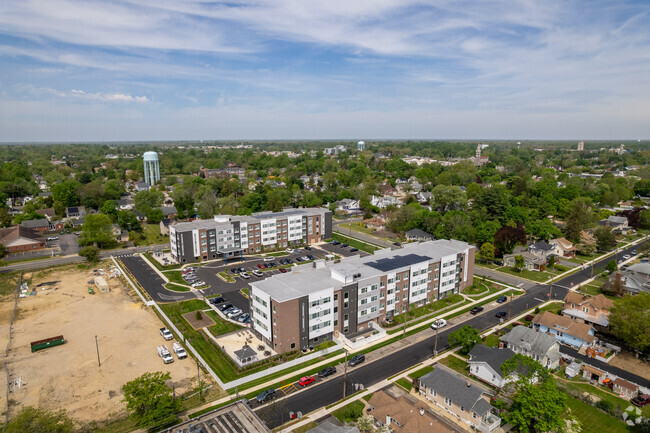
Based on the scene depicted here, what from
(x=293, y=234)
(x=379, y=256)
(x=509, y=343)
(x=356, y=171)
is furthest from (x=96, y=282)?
(x=356, y=171)

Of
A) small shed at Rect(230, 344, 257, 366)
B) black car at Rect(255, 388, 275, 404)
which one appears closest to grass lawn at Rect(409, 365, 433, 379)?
black car at Rect(255, 388, 275, 404)

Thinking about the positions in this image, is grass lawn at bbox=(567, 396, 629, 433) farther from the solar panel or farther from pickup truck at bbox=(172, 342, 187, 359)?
pickup truck at bbox=(172, 342, 187, 359)

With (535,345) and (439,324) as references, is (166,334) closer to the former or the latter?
(439,324)

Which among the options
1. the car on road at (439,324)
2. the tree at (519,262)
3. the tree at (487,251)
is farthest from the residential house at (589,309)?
the tree at (487,251)

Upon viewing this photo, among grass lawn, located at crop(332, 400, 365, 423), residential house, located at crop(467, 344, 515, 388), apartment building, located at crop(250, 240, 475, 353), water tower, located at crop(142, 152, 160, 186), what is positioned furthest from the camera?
water tower, located at crop(142, 152, 160, 186)

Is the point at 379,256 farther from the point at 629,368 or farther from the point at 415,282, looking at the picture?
the point at 629,368

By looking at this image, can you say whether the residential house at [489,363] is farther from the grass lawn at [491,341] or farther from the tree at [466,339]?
the grass lawn at [491,341]
